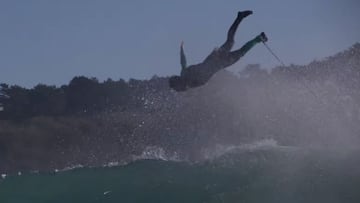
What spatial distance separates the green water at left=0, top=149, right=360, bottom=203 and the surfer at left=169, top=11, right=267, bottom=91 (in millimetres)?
7237

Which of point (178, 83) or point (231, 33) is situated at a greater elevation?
point (231, 33)

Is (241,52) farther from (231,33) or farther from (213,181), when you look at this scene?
(213,181)

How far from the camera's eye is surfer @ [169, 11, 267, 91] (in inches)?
448

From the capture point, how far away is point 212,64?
11.5 m

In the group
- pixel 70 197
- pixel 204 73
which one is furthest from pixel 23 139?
pixel 204 73

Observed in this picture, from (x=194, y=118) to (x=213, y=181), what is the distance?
11271mm

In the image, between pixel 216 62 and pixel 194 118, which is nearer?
pixel 216 62

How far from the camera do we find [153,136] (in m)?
28.7

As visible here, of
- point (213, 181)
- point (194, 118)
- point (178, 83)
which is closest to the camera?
point (178, 83)

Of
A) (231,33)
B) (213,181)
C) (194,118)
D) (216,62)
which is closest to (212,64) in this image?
(216,62)

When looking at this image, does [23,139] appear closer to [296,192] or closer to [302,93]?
[302,93]

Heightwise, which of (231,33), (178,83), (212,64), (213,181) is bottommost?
(213,181)

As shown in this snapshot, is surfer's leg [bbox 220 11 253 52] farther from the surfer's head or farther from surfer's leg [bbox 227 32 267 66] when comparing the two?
the surfer's head

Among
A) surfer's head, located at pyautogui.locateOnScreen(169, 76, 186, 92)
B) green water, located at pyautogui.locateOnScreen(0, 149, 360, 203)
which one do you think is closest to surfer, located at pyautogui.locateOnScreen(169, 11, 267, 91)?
surfer's head, located at pyautogui.locateOnScreen(169, 76, 186, 92)
